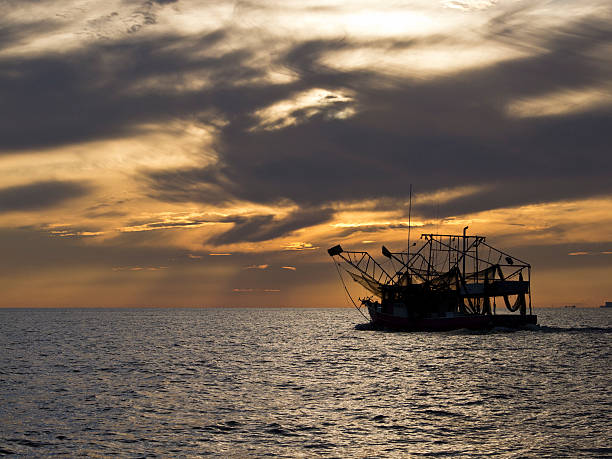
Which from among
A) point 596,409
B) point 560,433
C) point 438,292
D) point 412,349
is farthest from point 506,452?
point 438,292

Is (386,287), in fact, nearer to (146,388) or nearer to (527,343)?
(527,343)

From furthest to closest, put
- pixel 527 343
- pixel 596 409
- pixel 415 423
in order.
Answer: pixel 527 343, pixel 596 409, pixel 415 423

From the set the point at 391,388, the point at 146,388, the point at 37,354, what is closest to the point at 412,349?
the point at 391,388

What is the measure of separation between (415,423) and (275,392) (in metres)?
13.6

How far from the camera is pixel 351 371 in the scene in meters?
54.9

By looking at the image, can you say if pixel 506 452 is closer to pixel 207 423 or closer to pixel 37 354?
pixel 207 423

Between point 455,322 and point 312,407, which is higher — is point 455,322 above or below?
above

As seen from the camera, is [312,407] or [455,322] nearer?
[312,407]

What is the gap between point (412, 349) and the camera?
260 ft

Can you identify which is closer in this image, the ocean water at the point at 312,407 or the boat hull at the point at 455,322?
the ocean water at the point at 312,407

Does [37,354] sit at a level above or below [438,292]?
below

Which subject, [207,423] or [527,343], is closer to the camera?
[207,423]

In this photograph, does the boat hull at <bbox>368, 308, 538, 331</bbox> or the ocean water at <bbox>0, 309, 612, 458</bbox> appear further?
the boat hull at <bbox>368, 308, 538, 331</bbox>

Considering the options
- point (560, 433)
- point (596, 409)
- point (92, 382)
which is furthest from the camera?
point (92, 382)
